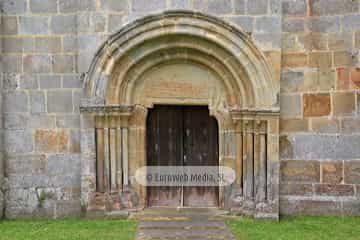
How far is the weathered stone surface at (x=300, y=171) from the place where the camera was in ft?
20.2

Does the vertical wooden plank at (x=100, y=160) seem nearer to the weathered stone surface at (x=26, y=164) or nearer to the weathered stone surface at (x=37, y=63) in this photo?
the weathered stone surface at (x=26, y=164)

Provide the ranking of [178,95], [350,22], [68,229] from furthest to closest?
[178,95] → [350,22] → [68,229]

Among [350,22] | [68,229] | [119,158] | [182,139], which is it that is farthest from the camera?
[182,139]

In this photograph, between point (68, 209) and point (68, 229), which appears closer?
point (68, 229)

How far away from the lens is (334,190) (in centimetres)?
614

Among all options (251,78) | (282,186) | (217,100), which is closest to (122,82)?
(217,100)

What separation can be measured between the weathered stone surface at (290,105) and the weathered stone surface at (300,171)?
66cm

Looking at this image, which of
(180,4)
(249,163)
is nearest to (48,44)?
(180,4)

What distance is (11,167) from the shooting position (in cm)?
620

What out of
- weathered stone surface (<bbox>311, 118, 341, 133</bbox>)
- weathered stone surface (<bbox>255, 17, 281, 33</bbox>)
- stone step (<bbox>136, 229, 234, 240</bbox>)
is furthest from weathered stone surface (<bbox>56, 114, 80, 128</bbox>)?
weathered stone surface (<bbox>311, 118, 341, 133</bbox>)

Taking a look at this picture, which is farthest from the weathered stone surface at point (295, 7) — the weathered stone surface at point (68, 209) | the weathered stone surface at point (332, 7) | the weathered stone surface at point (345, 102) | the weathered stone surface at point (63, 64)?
the weathered stone surface at point (68, 209)

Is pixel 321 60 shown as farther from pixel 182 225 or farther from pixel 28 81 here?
pixel 28 81

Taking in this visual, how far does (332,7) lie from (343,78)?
0.97 meters

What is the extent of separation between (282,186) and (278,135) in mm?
771
